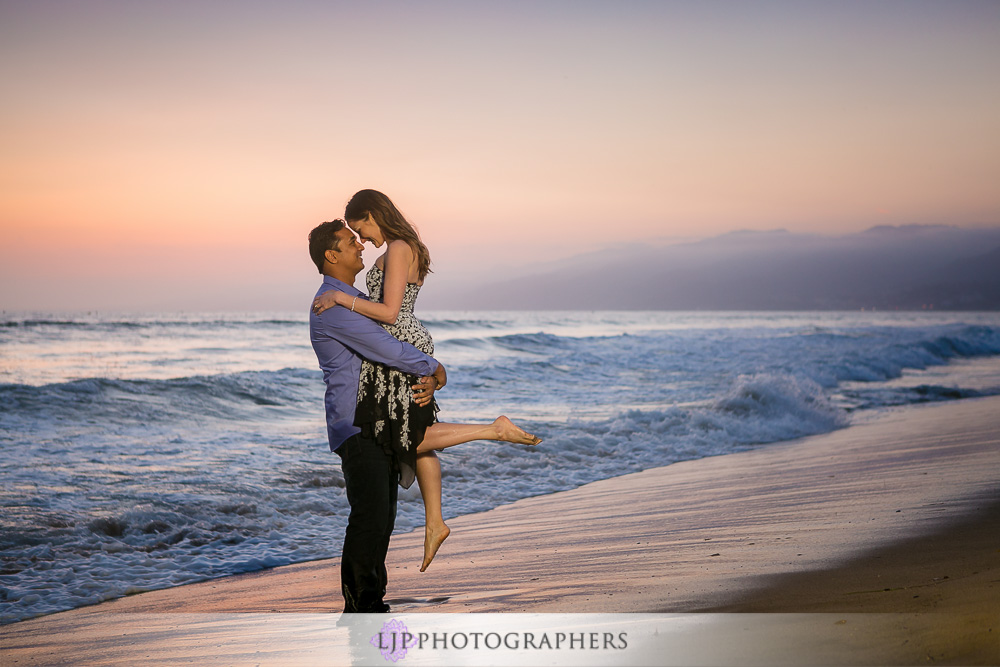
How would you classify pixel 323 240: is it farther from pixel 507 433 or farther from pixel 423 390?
pixel 507 433

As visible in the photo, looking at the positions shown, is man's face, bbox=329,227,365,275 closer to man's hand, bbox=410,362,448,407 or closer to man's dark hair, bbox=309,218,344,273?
man's dark hair, bbox=309,218,344,273

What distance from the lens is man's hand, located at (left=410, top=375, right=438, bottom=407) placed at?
3.56m

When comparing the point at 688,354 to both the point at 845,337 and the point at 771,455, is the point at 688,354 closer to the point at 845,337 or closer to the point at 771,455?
the point at 845,337

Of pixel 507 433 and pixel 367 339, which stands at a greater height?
pixel 367 339

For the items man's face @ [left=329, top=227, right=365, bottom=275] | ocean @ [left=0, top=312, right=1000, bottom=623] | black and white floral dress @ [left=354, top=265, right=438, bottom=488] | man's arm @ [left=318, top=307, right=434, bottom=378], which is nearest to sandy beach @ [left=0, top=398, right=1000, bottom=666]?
ocean @ [left=0, top=312, right=1000, bottom=623]

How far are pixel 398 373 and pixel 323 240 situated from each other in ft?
2.39

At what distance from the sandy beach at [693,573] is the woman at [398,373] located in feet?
2.51

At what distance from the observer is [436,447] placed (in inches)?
149

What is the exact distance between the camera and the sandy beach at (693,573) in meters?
3.15

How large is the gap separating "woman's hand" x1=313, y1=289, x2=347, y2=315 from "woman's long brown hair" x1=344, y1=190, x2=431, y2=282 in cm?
38

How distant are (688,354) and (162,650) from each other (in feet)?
83.7

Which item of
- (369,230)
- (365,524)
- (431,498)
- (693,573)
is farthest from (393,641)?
(369,230)

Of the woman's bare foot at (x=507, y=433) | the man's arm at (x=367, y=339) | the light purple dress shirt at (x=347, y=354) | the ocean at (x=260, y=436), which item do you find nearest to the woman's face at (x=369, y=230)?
the light purple dress shirt at (x=347, y=354)

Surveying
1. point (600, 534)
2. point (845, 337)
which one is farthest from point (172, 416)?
point (845, 337)
